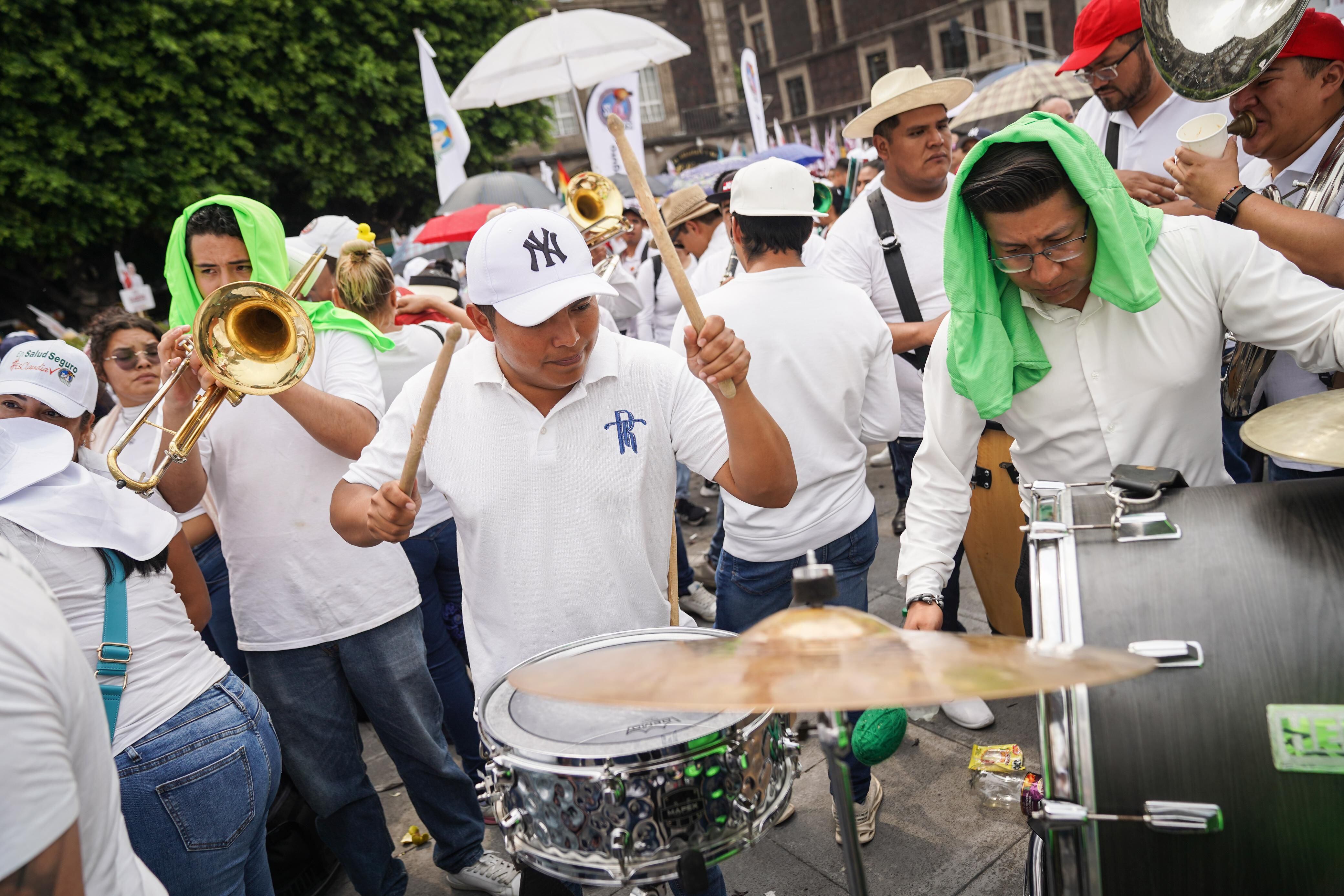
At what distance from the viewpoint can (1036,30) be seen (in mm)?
36219

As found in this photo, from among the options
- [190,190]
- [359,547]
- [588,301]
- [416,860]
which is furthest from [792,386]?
[190,190]

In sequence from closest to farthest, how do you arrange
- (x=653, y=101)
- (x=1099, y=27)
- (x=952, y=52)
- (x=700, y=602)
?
(x=1099, y=27)
(x=700, y=602)
(x=653, y=101)
(x=952, y=52)

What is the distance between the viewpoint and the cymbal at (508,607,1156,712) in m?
1.02

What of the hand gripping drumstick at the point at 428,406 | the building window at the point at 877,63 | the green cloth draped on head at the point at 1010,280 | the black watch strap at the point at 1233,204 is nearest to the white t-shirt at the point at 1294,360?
the black watch strap at the point at 1233,204

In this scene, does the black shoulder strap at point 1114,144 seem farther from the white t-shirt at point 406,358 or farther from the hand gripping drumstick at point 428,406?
the hand gripping drumstick at point 428,406

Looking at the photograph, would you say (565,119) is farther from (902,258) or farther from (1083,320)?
(1083,320)

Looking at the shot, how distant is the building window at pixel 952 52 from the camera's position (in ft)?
119

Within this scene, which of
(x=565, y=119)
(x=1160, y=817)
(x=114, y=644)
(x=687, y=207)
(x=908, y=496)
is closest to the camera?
(x=1160, y=817)

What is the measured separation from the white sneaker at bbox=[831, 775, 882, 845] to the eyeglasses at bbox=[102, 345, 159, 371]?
3265mm

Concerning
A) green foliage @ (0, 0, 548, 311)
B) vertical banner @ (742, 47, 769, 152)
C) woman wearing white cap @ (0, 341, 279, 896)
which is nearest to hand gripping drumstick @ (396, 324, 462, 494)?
woman wearing white cap @ (0, 341, 279, 896)

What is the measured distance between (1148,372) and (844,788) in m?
1.39

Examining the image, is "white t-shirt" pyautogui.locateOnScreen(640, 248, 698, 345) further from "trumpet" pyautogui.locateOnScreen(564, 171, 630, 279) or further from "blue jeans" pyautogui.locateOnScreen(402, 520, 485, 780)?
"blue jeans" pyautogui.locateOnScreen(402, 520, 485, 780)

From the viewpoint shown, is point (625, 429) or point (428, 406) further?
point (625, 429)

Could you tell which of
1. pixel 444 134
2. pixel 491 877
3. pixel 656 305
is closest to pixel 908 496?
pixel 491 877
